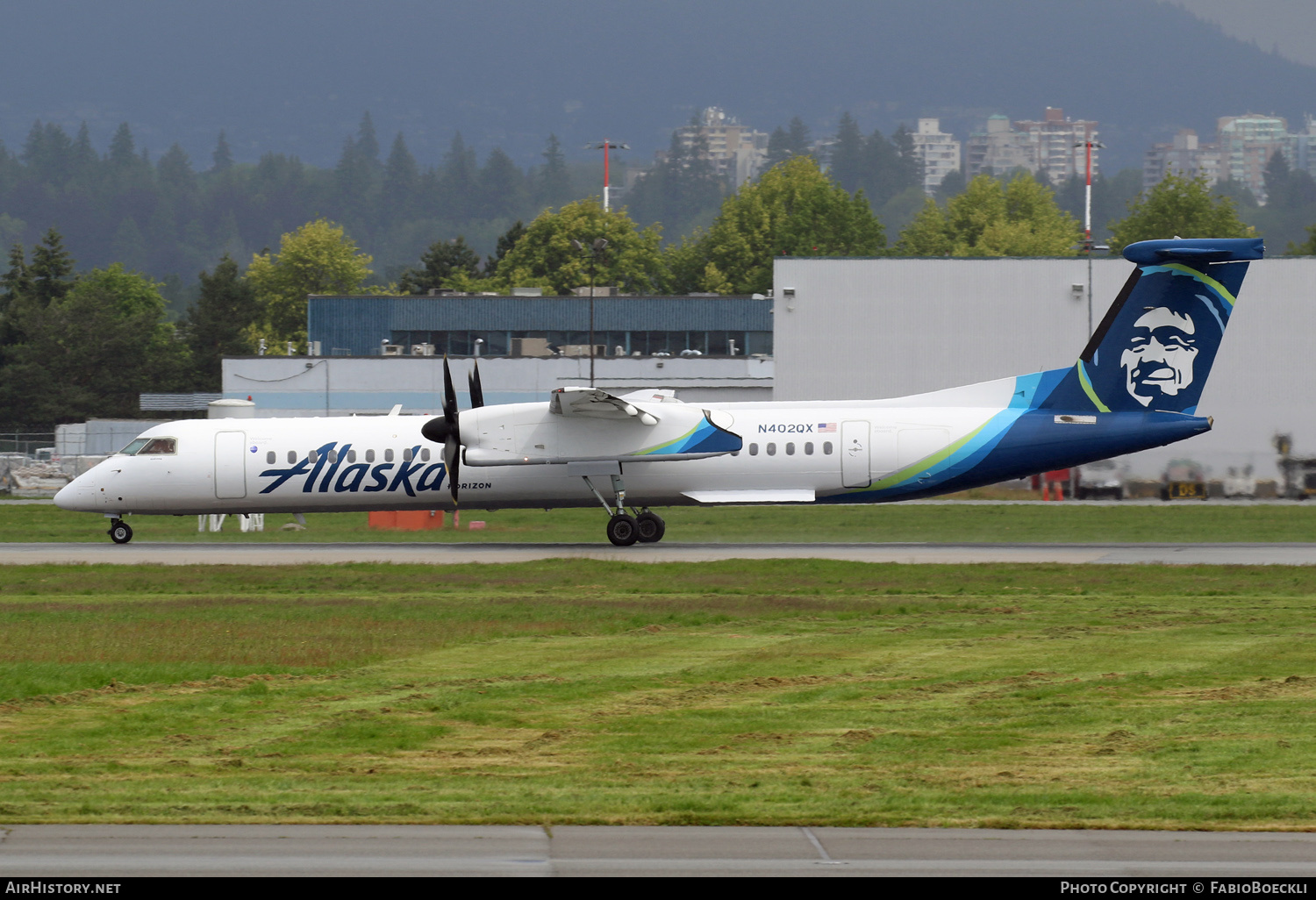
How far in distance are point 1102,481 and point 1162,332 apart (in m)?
9.46

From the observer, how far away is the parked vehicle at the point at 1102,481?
41.7 meters

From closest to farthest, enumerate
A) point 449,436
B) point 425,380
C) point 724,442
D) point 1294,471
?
1. point 449,436
2. point 724,442
3. point 1294,471
4. point 425,380

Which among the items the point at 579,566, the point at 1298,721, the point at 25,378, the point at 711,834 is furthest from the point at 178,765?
the point at 25,378

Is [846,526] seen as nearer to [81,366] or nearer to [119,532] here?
[119,532]

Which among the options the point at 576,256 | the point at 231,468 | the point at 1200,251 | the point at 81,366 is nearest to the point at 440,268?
the point at 576,256

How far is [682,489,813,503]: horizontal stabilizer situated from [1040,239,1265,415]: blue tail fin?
233 inches

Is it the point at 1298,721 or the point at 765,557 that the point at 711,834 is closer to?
the point at 1298,721

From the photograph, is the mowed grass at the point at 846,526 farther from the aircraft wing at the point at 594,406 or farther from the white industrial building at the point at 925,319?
the white industrial building at the point at 925,319

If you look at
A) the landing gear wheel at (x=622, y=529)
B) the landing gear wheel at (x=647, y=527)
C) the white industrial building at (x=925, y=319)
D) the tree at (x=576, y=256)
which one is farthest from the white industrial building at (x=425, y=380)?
the tree at (x=576, y=256)

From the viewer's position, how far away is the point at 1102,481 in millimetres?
41875

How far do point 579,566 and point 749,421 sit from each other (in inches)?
254

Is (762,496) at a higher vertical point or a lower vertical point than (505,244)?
lower

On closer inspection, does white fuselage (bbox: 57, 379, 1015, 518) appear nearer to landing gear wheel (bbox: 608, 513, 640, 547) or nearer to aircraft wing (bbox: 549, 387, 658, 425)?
aircraft wing (bbox: 549, 387, 658, 425)

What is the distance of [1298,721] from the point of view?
1415 cm
